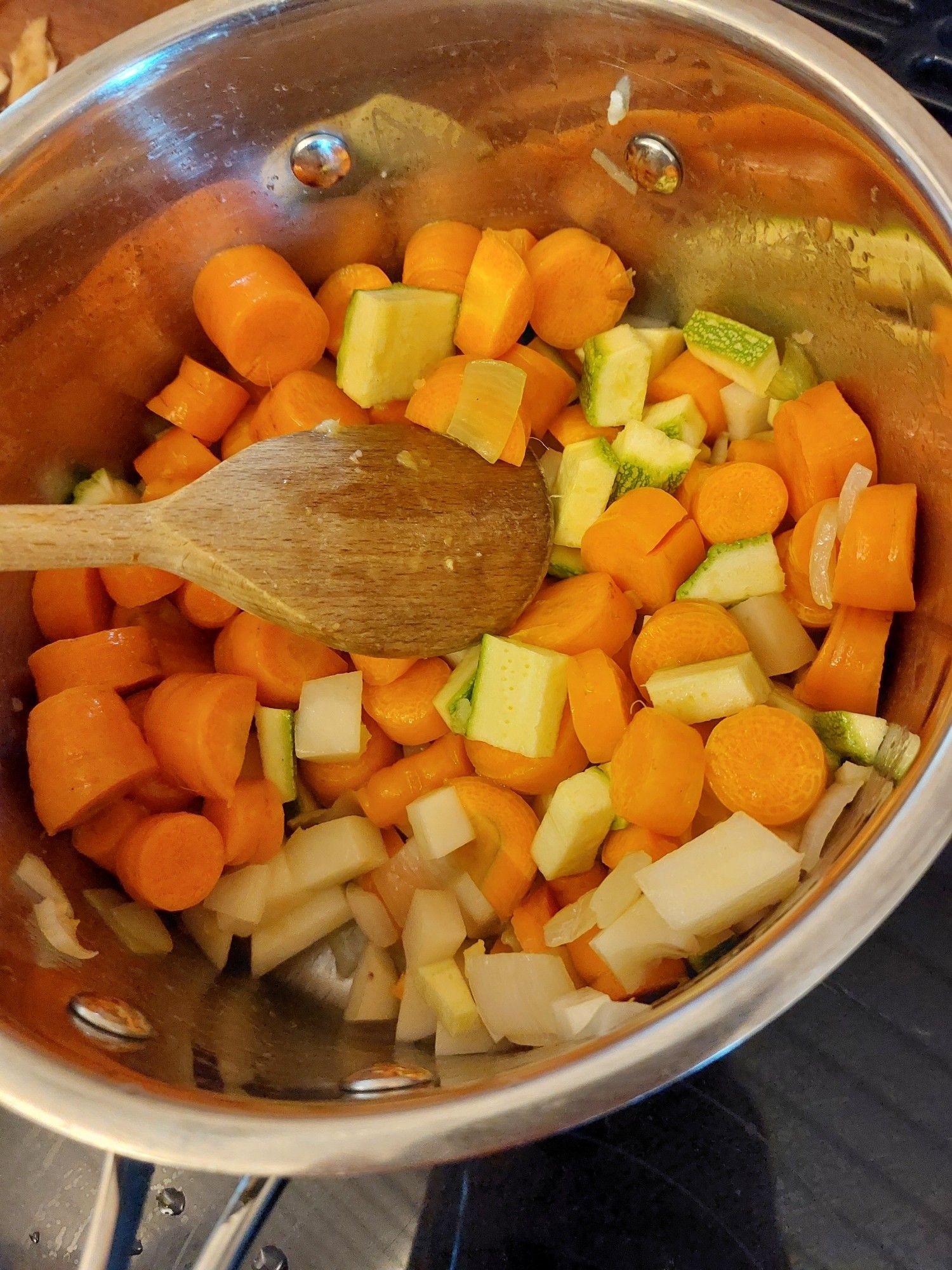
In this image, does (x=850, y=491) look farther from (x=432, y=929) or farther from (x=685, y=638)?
(x=432, y=929)

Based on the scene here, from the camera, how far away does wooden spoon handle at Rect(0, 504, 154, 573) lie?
4.37 feet

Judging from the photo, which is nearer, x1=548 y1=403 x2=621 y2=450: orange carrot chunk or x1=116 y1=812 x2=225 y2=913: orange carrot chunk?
x1=116 y1=812 x2=225 y2=913: orange carrot chunk

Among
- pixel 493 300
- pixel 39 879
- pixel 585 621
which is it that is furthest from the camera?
pixel 493 300

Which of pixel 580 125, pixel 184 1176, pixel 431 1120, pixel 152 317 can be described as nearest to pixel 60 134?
pixel 152 317

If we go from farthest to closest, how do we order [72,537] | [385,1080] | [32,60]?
[32,60]
[72,537]
[385,1080]

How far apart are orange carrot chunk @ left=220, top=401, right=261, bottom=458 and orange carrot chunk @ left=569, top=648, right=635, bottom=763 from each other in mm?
854

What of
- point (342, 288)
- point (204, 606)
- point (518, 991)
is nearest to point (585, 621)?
point (518, 991)

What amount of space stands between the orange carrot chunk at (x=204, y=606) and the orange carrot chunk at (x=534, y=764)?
0.58 metres

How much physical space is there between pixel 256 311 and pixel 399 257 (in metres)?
0.39

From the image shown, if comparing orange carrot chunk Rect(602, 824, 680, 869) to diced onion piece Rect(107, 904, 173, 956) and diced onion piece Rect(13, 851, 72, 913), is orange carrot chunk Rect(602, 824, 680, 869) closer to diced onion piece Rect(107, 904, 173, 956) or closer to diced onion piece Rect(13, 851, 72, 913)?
diced onion piece Rect(107, 904, 173, 956)

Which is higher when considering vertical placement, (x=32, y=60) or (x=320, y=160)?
(x=32, y=60)

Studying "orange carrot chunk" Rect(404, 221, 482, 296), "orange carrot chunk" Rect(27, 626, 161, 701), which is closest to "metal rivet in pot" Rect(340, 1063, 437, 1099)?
"orange carrot chunk" Rect(27, 626, 161, 701)

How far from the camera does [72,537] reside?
1387mm

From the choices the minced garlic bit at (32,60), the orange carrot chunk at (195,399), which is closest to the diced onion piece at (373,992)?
the orange carrot chunk at (195,399)
